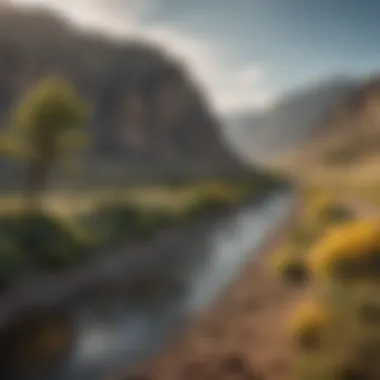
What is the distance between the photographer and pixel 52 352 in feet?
24.6

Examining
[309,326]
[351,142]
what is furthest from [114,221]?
[309,326]

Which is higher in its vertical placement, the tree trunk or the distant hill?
the tree trunk

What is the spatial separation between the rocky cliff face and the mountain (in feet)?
2.01

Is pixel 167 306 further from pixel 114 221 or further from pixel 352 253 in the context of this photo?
pixel 352 253

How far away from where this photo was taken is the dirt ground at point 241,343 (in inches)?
225

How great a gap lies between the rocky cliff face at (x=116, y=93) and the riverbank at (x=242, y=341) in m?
1.61

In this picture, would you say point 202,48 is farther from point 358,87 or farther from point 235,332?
point 235,332

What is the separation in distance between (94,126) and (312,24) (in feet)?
11.9

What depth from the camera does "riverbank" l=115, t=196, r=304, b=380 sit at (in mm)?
5738

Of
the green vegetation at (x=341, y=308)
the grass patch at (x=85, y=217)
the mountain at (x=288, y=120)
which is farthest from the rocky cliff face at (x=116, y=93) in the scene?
the green vegetation at (x=341, y=308)

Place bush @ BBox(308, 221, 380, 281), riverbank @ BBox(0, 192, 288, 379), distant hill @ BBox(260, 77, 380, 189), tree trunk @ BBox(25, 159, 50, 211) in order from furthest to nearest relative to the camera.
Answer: tree trunk @ BBox(25, 159, 50, 211) < riverbank @ BBox(0, 192, 288, 379) < distant hill @ BBox(260, 77, 380, 189) < bush @ BBox(308, 221, 380, 281)

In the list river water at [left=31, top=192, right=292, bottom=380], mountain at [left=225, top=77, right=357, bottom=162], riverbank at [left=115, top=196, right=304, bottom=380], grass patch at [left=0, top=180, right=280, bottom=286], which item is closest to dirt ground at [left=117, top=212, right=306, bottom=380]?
riverbank at [left=115, top=196, right=304, bottom=380]

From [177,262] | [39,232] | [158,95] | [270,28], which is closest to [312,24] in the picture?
[270,28]

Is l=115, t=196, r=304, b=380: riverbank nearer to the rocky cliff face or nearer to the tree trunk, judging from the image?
the rocky cliff face
